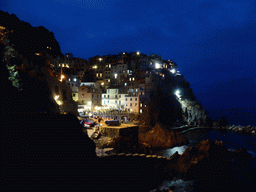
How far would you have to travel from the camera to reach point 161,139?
4372cm

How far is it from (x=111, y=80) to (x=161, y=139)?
4145 cm

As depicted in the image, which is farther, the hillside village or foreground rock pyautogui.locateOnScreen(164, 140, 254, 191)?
A: the hillside village

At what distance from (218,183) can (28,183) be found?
1038 inches

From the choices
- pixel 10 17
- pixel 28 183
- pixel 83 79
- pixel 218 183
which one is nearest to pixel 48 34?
pixel 10 17

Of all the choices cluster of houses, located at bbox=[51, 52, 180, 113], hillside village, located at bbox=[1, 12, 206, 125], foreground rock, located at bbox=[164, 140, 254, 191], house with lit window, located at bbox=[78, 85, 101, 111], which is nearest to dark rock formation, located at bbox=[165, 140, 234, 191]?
foreground rock, located at bbox=[164, 140, 254, 191]

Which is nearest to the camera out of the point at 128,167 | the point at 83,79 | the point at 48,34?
the point at 128,167

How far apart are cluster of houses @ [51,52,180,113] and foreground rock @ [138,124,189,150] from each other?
1366cm

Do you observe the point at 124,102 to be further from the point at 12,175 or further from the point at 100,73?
the point at 12,175

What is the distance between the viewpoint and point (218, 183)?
81.3 ft

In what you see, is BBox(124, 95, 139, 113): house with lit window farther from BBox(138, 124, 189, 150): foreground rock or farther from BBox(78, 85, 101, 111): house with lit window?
BBox(138, 124, 189, 150): foreground rock

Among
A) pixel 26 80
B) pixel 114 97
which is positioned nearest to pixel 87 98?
pixel 114 97

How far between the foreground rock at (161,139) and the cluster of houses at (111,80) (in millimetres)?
13661

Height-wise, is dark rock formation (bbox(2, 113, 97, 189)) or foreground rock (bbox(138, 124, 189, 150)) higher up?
dark rock formation (bbox(2, 113, 97, 189))

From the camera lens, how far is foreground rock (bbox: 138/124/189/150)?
42.6 meters
